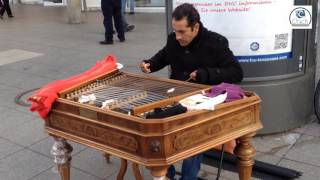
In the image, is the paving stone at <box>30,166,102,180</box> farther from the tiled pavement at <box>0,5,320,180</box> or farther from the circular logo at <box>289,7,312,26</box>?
the circular logo at <box>289,7,312,26</box>

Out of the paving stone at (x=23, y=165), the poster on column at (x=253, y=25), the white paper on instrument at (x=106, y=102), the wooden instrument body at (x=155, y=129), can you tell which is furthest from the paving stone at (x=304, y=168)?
the paving stone at (x=23, y=165)

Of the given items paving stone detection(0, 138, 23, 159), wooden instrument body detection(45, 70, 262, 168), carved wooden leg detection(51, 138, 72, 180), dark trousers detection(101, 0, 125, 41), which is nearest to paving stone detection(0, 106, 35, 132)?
paving stone detection(0, 138, 23, 159)

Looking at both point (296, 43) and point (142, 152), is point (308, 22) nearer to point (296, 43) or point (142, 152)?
point (296, 43)

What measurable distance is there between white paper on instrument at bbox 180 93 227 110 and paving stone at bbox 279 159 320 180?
1.43 meters

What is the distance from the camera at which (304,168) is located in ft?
11.9

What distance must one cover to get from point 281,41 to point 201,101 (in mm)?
1847

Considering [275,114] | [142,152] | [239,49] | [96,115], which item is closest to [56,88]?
[96,115]

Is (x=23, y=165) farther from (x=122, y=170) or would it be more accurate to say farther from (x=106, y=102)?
(x=106, y=102)

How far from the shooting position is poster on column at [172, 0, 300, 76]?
150 inches

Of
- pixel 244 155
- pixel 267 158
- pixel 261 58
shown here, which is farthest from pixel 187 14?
pixel 267 158

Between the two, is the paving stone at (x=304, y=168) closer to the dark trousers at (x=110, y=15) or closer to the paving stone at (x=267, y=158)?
the paving stone at (x=267, y=158)

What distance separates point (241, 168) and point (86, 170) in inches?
62.8

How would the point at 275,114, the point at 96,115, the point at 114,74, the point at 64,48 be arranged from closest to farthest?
1. the point at 96,115
2. the point at 114,74
3. the point at 275,114
4. the point at 64,48

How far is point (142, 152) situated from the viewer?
88.1 inches
